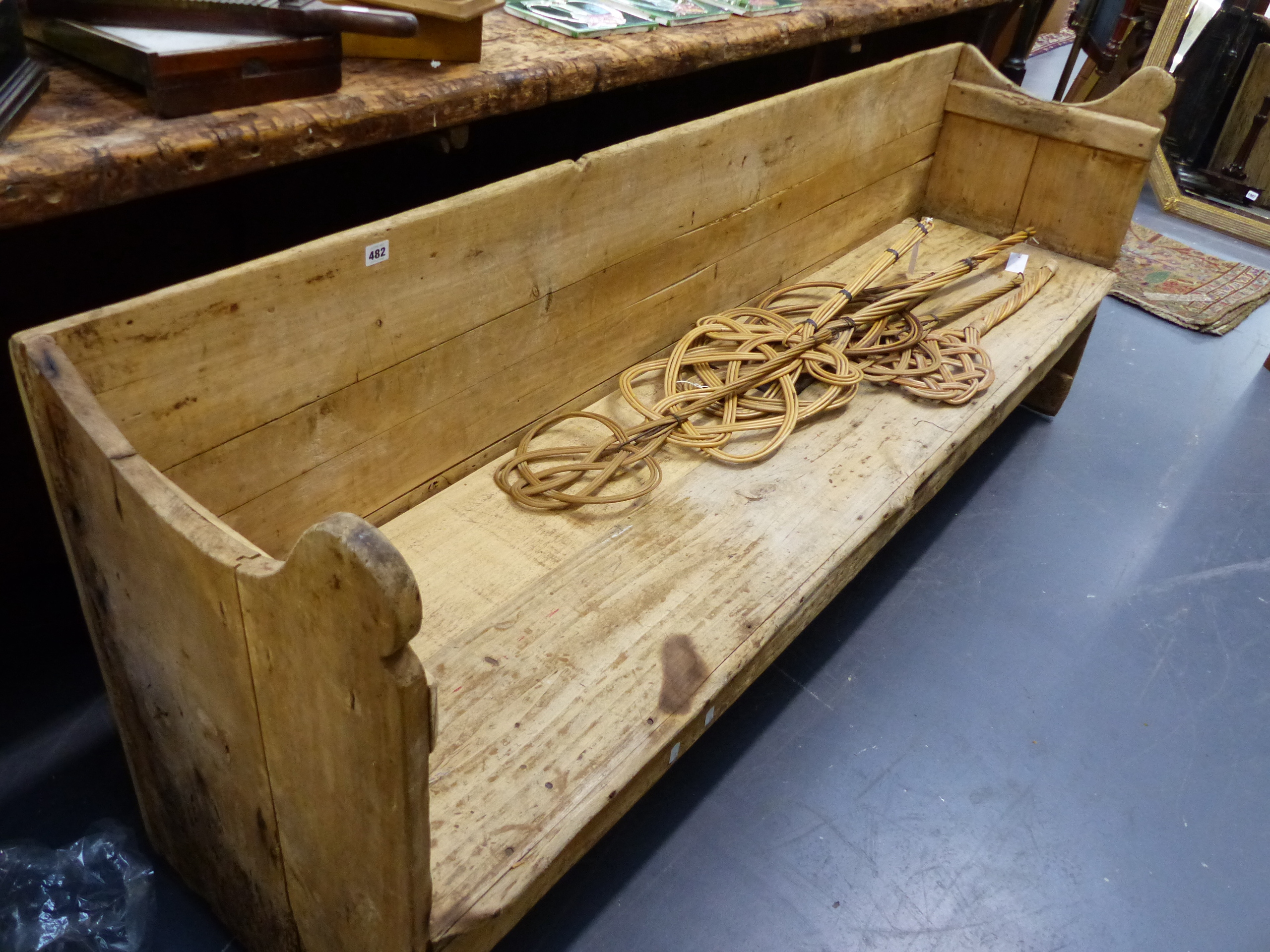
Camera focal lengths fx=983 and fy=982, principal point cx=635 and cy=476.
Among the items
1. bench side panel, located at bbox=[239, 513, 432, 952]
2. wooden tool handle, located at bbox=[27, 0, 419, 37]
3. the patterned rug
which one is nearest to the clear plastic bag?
bench side panel, located at bbox=[239, 513, 432, 952]

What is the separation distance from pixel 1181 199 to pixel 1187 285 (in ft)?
2.98

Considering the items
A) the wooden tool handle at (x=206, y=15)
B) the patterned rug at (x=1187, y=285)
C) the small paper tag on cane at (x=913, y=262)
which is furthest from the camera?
the patterned rug at (x=1187, y=285)

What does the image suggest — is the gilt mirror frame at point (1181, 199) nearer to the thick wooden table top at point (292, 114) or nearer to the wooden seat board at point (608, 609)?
the wooden seat board at point (608, 609)

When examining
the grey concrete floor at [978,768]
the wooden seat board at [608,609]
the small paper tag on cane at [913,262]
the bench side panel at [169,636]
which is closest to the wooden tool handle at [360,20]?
the bench side panel at [169,636]

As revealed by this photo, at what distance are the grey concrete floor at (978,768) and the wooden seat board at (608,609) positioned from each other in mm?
301

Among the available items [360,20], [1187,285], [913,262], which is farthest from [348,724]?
[1187,285]

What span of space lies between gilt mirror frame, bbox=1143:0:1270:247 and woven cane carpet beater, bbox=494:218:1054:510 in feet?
7.29

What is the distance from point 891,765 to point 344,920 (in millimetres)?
960

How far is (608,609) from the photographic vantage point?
4.35 ft

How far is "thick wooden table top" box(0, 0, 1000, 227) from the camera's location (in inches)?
38.9

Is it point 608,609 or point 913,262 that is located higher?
point 913,262

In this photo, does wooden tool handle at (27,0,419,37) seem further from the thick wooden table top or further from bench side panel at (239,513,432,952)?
bench side panel at (239,513,432,952)

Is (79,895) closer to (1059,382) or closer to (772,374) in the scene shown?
(772,374)

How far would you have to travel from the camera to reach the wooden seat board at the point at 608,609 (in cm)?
105
